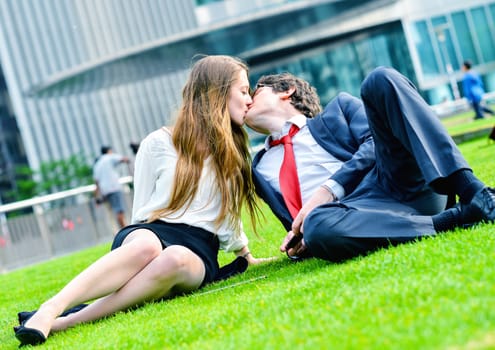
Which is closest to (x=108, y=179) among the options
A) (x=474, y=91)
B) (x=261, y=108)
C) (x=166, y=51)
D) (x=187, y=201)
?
(x=474, y=91)

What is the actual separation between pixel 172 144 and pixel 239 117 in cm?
44

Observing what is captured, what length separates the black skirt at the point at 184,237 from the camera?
470 cm

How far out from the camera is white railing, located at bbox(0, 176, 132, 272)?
16.9m

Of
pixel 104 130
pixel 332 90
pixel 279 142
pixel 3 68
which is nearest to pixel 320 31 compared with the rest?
pixel 332 90

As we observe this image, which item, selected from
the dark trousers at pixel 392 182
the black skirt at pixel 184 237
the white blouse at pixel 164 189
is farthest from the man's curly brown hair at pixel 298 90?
the black skirt at pixel 184 237

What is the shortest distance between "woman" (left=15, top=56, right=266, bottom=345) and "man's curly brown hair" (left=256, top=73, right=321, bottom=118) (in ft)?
0.71

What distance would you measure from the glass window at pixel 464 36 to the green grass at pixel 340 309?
37210mm

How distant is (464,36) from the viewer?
40375 mm

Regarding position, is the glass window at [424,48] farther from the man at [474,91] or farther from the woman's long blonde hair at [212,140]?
the woman's long blonde hair at [212,140]

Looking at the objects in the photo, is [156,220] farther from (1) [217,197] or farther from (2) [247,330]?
(2) [247,330]

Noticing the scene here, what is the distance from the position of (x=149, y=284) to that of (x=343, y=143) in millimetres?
1398

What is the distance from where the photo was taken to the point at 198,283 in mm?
4855

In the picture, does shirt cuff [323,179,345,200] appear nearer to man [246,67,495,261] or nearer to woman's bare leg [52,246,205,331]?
man [246,67,495,261]

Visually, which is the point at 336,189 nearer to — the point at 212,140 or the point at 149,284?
the point at 212,140
